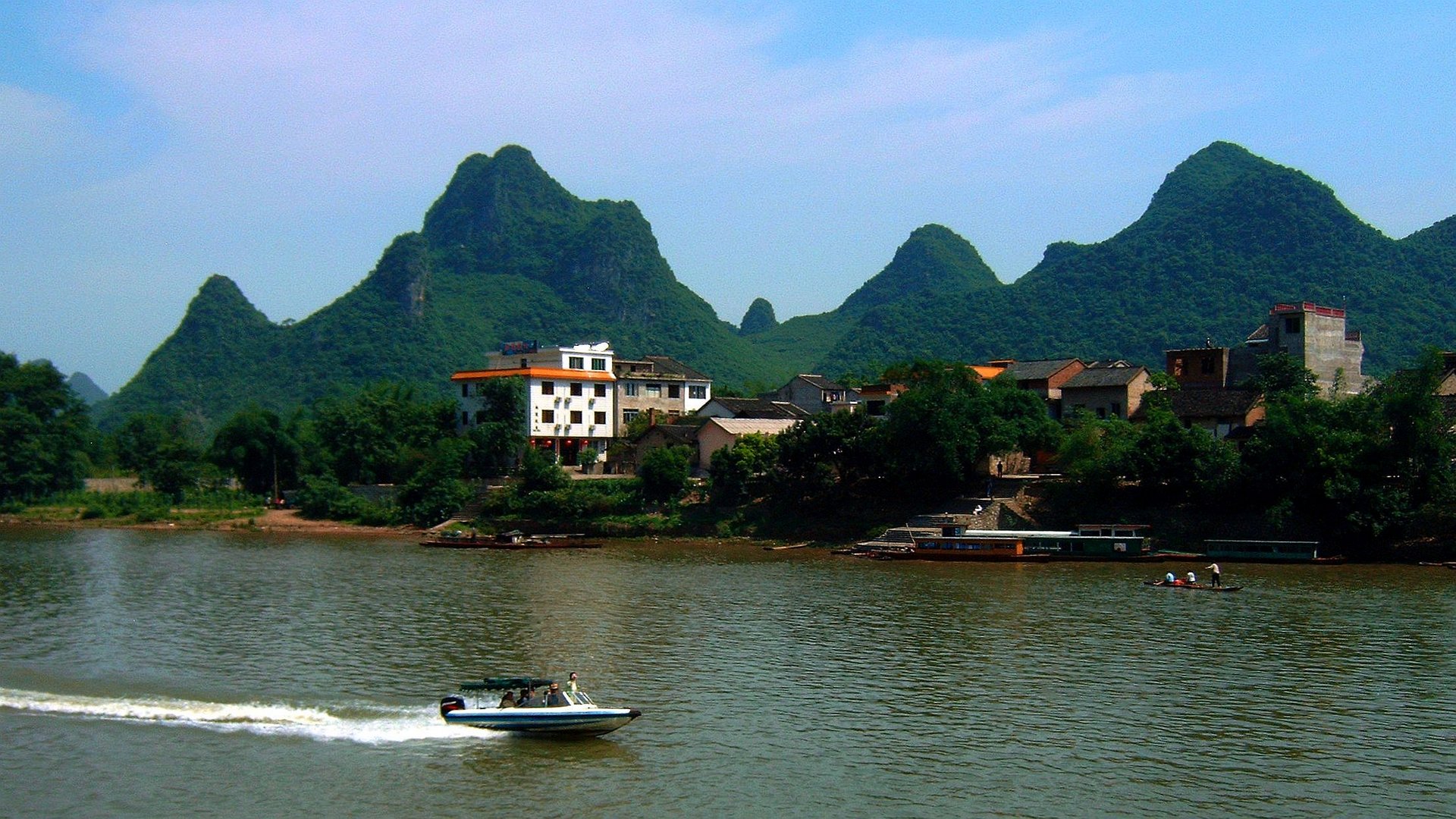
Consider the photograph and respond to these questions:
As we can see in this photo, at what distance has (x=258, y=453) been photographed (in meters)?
78.0

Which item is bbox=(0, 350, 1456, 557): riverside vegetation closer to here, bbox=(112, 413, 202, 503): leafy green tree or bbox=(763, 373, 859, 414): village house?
bbox=(112, 413, 202, 503): leafy green tree

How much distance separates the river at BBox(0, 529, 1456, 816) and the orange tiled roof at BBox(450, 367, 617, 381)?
30.4 m

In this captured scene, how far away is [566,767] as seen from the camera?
20188 millimetres

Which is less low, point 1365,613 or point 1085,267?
point 1085,267

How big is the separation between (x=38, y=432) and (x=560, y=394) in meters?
34.7

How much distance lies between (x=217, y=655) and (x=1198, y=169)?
153 metres

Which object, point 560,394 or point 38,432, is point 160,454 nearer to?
point 38,432

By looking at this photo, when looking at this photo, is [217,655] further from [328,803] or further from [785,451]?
[785,451]

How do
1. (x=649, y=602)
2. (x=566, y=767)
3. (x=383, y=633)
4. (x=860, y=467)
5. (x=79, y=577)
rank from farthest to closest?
(x=860, y=467) → (x=79, y=577) → (x=649, y=602) → (x=383, y=633) → (x=566, y=767)

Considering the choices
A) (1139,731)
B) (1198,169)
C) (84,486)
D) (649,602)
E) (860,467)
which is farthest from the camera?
(1198,169)

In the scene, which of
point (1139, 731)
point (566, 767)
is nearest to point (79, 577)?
point (566, 767)

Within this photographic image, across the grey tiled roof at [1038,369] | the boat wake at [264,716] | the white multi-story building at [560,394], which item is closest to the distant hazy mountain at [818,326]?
the grey tiled roof at [1038,369]

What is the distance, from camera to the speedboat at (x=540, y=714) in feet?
70.6

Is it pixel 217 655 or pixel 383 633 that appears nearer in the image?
pixel 217 655
